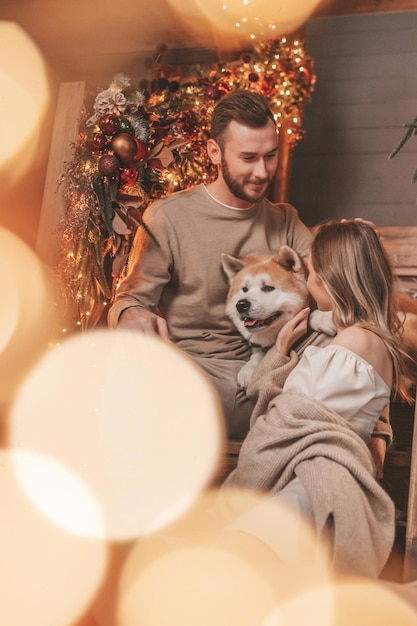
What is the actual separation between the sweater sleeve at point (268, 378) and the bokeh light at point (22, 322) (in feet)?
4.14

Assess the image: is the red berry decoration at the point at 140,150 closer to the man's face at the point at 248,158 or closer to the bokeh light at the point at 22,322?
the man's face at the point at 248,158

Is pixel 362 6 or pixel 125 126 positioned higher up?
pixel 362 6

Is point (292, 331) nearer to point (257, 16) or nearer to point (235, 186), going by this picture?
point (235, 186)

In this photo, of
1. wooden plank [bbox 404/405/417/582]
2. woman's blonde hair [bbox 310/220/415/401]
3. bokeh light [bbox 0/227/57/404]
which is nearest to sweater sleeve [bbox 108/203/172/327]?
woman's blonde hair [bbox 310/220/415/401]

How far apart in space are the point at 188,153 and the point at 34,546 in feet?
6.07

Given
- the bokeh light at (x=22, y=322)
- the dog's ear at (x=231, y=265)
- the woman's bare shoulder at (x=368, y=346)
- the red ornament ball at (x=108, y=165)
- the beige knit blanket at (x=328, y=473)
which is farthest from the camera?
the bokeh light at (x=22, y=322)

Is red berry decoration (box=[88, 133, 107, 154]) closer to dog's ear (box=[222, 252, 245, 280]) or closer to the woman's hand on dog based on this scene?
dog's ear (box=[222, 252, 245, 280])

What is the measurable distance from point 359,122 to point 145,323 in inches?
94.4

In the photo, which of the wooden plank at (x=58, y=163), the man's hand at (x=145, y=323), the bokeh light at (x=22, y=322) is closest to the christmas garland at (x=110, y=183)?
the wooden plank at (x=58, y=163)

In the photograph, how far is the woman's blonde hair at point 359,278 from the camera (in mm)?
2223

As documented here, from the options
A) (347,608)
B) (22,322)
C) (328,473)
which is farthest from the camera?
(22,322)

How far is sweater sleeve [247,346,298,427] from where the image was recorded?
2.27 m

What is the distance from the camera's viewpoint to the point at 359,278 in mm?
2244

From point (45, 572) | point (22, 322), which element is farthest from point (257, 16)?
point (45, 572)
